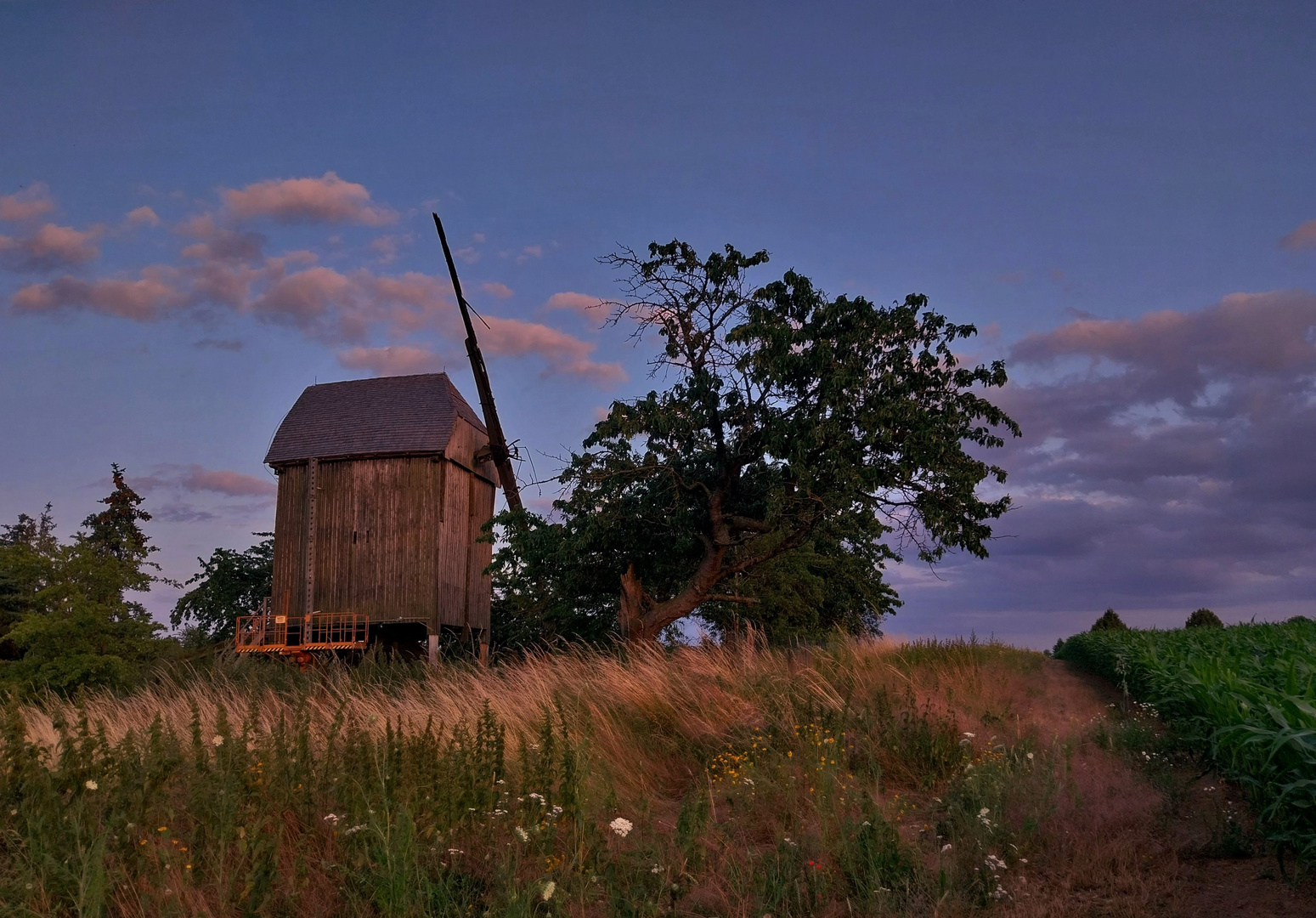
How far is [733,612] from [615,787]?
21.7 meters

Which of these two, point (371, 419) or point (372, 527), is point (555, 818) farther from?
point (371, 419)

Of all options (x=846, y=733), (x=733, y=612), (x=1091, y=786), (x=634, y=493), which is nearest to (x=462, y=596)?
(x=733, y=612)

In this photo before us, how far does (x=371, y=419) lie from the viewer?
2997cm

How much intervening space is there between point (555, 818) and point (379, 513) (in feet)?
75.0

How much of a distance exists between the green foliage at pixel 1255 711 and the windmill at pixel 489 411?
20.5 meters

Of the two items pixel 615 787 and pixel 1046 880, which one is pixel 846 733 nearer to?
pixel 615 787

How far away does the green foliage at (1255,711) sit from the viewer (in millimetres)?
5602

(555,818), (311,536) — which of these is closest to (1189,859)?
(555,818)

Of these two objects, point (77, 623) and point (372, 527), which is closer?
point (77, 623)

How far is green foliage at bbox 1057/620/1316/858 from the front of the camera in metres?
5.60

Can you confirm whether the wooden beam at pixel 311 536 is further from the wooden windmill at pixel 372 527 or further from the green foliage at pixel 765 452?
the green foliage at pixel 765 452

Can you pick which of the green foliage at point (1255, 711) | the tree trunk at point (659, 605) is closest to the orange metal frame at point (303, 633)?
the tree trunk at point (659, 605)

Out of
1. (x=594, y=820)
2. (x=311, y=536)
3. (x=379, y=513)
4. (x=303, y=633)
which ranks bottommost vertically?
(x=594, y=820)

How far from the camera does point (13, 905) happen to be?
547cm
